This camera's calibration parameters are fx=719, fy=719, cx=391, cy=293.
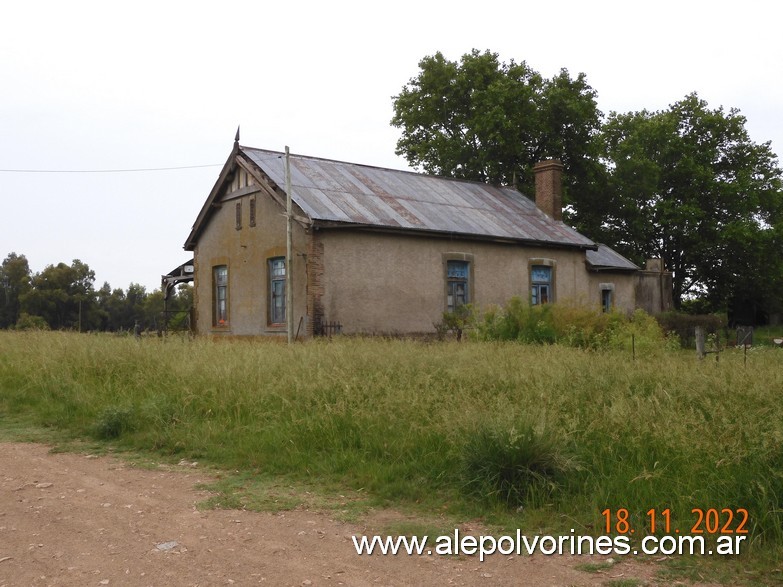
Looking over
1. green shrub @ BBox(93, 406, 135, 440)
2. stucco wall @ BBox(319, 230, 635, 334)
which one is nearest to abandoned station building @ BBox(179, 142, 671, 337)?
stucco wall @ BBox(319, 230, 635, 334)

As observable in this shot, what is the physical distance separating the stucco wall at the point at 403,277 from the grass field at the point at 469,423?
6905 mm

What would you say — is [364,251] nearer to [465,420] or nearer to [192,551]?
[465,420]

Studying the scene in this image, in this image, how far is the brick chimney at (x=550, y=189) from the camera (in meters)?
26.2

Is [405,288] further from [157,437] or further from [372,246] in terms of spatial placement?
[157,437]

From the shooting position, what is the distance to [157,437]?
8.14 m

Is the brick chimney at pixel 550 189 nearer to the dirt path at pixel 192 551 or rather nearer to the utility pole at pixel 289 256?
the utility pole at pixel 289 256

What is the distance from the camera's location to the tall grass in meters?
5.39

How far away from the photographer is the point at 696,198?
116 ft

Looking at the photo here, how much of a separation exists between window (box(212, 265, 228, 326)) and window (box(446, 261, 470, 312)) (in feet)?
22.7

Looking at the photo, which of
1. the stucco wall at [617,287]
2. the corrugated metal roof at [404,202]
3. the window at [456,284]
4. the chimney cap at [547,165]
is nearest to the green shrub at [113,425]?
the corrugated metal roof at [404,202]

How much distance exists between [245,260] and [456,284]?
20.4 feet

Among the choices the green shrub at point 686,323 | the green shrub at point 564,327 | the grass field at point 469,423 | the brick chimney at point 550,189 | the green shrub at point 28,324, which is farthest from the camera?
the brick chimney at point 550,189

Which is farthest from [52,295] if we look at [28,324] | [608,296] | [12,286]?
[608,296]

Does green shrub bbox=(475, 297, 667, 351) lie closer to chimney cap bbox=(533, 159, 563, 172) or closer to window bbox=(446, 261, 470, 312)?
window bbox=(446, 261, 470, 312)
